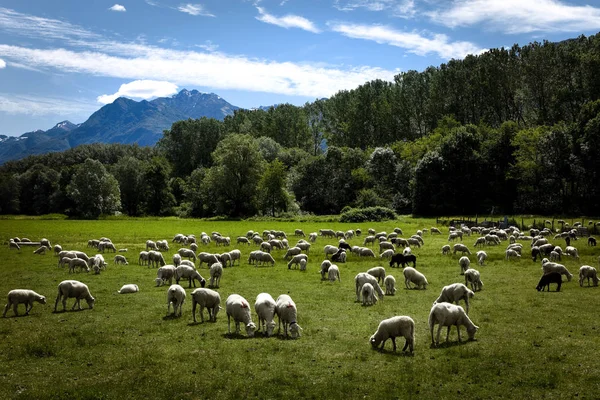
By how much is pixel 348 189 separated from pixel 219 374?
95459 millimetres

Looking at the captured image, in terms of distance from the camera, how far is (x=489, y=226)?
64.7 metres

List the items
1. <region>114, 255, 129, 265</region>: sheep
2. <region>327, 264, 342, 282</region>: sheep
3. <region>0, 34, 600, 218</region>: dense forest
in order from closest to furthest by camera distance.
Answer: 1. <region>327, 264, 342, 282</region>: sheep
2. <region>114, 255, 129, 265</region>: sheep
3. <region>0, 34, 600, 218</region>: dense forest

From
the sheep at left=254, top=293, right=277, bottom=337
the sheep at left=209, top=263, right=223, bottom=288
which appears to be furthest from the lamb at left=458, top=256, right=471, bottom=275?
the sheep at left=254, top=293, right=277, bottom=337

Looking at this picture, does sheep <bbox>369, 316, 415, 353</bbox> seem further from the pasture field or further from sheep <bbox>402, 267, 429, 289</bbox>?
sheep <bbox>402, 267, 429, 289</bbox>

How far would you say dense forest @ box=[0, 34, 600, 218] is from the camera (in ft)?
278

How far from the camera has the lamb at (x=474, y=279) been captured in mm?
26795

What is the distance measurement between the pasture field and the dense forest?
6539 cm

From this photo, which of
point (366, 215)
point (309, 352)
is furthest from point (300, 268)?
point (366, 215)

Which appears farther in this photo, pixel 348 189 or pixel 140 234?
pixel 348 189

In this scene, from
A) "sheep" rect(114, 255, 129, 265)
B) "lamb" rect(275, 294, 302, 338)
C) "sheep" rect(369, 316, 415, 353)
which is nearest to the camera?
"sheep" rect(369, 316, 415, 353)

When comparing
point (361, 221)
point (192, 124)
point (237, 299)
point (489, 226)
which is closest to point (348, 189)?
point (361, 221)

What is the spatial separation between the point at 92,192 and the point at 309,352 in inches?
4101

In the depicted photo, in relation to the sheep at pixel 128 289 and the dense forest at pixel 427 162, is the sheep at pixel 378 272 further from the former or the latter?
the dense forest at pixel 427 162

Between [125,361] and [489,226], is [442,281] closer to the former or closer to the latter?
[125,361]
